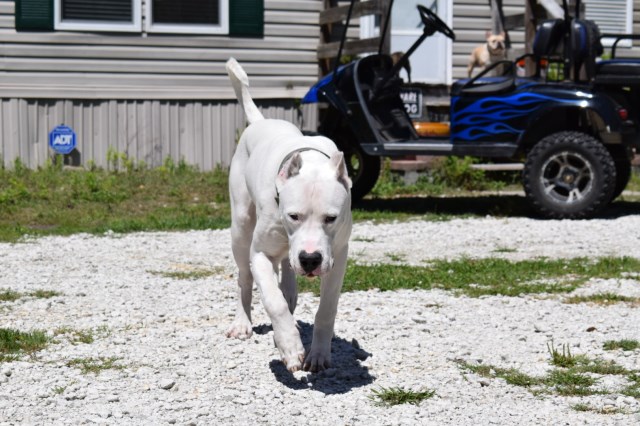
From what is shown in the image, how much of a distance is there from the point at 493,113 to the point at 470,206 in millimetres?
1712

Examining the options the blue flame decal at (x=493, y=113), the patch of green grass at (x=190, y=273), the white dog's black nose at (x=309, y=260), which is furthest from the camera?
the blue flame decal at (x=493, y=113)

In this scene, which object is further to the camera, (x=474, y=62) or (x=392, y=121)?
(x=474, y=62)

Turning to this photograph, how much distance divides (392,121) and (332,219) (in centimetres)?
795

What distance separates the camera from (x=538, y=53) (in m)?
12.2

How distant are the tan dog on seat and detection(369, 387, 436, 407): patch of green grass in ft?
37.0

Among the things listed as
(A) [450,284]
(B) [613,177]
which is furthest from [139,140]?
(A) [450,284]

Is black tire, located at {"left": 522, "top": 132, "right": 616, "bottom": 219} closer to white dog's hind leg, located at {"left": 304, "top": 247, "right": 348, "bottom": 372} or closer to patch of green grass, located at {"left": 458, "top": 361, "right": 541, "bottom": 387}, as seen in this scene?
patch of green grass, located at {"left": 458, "top": 361, "right": 541, "bottom": 387}

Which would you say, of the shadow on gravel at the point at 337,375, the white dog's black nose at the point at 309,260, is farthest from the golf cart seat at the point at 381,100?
the white dog's black nose at the point at 309,260

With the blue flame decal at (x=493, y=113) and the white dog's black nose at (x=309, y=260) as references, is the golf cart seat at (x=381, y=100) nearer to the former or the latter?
the blue flame decal at (x=493, y=113)

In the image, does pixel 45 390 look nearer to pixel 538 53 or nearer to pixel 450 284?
pixel 450 284

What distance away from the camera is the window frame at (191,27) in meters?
15.6

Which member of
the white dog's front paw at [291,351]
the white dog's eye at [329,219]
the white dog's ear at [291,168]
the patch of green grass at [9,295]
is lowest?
the patch of green grass at [9,295]

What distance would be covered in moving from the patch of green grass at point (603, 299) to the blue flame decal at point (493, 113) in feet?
14.5

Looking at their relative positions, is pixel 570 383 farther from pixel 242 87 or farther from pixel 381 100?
pixel 381 100
